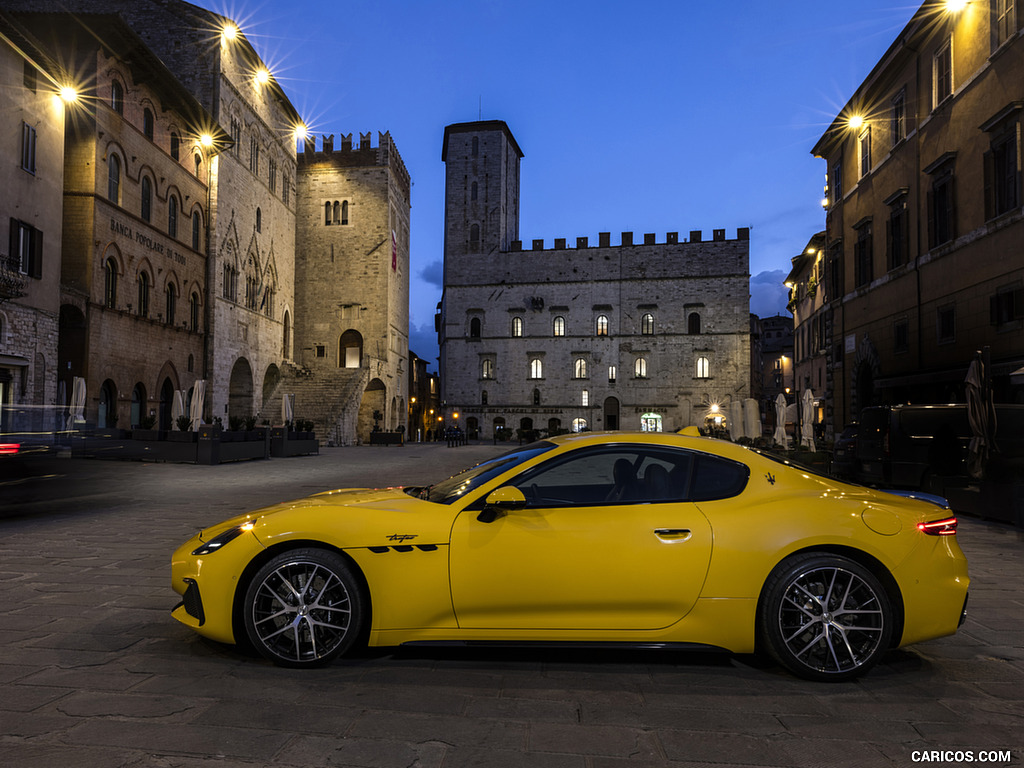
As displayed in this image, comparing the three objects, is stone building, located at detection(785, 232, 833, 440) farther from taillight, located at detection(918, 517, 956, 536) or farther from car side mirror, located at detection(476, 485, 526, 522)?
car side mirror, located at detection(476, 485, 526, 522)

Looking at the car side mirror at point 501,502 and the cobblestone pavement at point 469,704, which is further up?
the car side mirror at point 501,502

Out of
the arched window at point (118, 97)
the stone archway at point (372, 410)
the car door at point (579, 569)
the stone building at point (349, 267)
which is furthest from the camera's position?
the stone archway at point (372, 410)

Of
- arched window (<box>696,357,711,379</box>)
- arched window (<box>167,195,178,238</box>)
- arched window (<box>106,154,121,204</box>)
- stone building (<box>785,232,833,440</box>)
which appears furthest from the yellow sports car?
arched window (<box>696,357,711,379</box>)

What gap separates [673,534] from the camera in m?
3.29

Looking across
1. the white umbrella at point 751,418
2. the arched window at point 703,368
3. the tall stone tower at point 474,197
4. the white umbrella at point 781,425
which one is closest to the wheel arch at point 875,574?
the white umbrella at point 751,418

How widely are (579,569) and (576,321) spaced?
173 ft

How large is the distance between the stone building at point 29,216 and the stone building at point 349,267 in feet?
76.2

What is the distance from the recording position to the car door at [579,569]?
3.27 meters

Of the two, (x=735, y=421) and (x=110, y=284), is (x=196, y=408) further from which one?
(x=735, y=421)

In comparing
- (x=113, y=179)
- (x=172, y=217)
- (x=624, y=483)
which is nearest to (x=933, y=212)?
(x=624, y=483)

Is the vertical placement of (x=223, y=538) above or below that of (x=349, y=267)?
below

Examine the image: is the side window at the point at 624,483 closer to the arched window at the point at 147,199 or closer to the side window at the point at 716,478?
the side window at the point at 716,478

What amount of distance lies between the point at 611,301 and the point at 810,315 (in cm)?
1819

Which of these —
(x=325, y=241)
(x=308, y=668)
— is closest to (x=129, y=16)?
(x=325, y=241)
